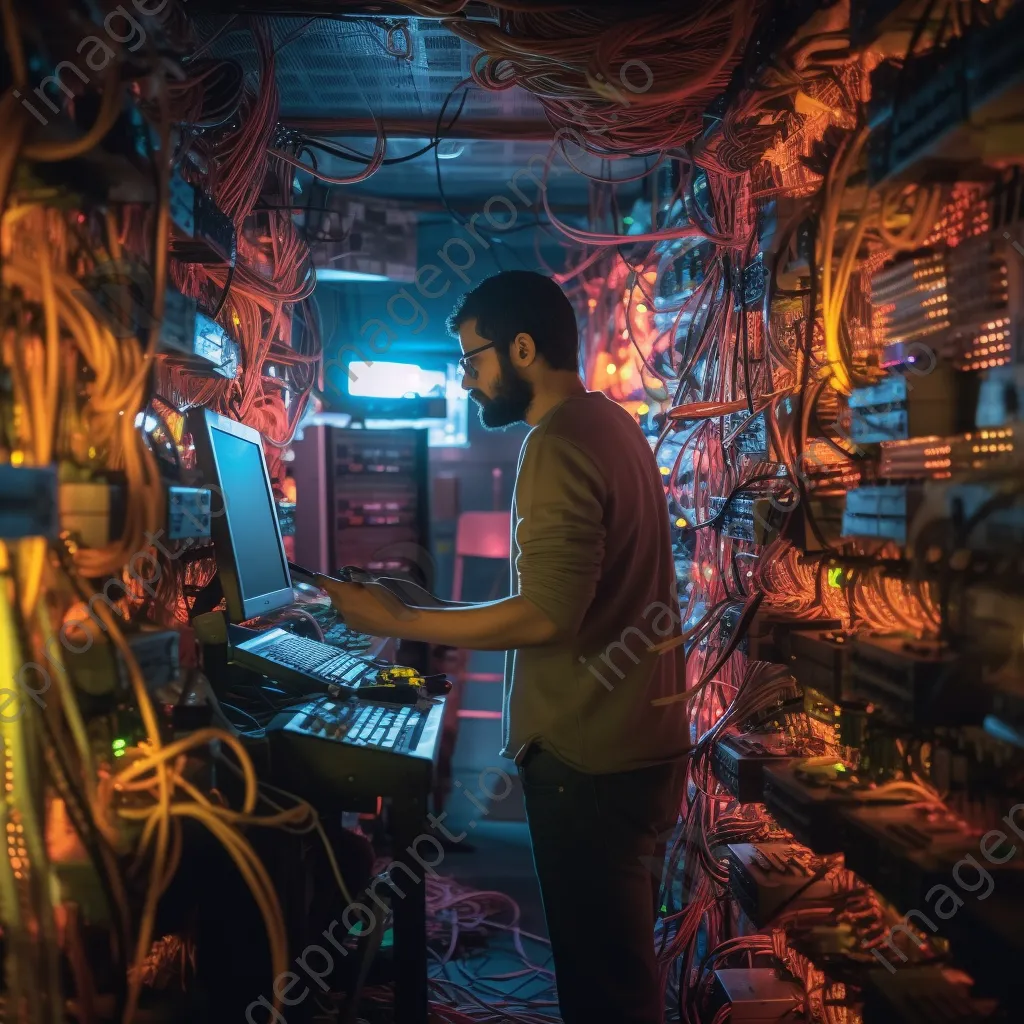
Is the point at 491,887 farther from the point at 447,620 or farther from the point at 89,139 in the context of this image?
the point at 89,139

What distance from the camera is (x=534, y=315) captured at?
Result: 1484 mm

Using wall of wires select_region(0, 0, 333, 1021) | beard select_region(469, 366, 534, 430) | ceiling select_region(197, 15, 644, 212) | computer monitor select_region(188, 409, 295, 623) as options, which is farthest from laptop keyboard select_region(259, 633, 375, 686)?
ceiling select_region(197, 15, 644, 212)

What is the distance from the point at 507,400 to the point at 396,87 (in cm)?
119

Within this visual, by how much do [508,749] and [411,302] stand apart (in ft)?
10.1

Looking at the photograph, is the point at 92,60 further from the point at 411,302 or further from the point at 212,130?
the point at 411,302

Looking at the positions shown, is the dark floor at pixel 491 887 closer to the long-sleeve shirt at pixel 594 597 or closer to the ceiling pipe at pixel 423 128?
the long-sleeve shirt at pixel 594 597

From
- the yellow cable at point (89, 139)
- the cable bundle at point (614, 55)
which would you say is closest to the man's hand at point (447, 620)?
the yellow cable at point (89, 139)

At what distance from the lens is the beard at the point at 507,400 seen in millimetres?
1522

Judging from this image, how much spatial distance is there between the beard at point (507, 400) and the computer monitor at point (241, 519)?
0.53 metres

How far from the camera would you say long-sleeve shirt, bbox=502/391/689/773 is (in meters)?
1.29

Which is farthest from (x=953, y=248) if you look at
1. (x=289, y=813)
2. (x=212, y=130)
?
(x=212, y=130)

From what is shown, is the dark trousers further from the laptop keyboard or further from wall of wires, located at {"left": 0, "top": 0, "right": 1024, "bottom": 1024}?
the laptop keyboard

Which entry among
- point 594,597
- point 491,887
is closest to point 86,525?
point 594,597

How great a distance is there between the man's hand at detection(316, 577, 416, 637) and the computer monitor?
18 centimetres
